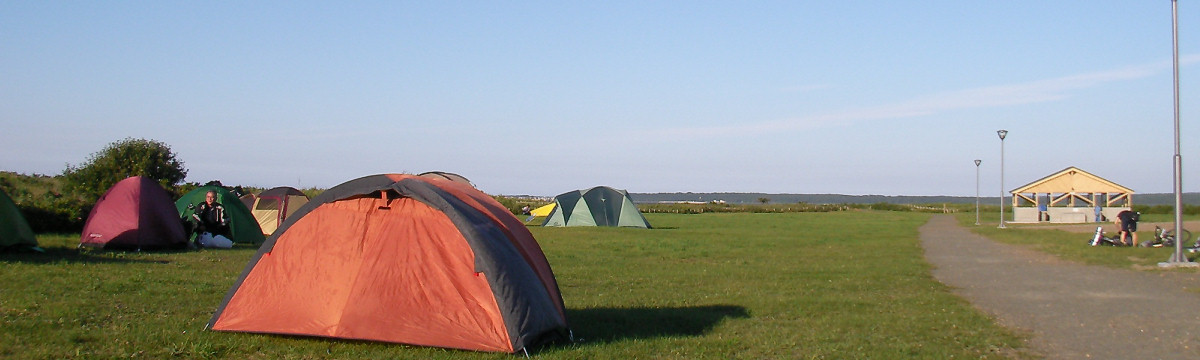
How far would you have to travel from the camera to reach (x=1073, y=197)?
47.4m

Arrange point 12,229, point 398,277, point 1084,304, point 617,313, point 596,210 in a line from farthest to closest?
point 596,210, point 12,229, point 1084,304, point 617,313, point 398,277

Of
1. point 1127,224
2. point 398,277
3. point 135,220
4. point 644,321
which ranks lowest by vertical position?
point 644,321

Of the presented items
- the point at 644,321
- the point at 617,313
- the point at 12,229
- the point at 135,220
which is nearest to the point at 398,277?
the point at 644,321

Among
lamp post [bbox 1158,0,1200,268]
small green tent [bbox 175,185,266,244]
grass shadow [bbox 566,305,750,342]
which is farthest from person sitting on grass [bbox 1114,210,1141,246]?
small green tent [bbox 175,185,266,244]

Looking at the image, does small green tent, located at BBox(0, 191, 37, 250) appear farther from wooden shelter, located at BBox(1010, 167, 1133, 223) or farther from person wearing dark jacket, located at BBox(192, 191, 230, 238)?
wooden shelter, located at BBox(1010, 167, 1133, 223)

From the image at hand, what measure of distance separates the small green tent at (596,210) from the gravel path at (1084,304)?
1701cm

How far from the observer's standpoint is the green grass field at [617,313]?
808cm

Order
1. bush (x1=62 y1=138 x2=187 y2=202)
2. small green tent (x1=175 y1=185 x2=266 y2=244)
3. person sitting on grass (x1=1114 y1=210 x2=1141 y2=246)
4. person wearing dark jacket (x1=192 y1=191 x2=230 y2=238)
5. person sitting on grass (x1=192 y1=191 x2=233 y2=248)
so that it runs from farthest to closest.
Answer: bush (x1=62 y1=138 x2=187 y2=202), person sitting on grass (x1=1114 y1=210 x2=1141 y2=246), small green tent (x1=175 y1=185 x2=266 y2=244), person wearing dark jacket (x1=192 y1=191 x2=230 y2=238), person sitting on grass (x1=192 y1=191 x2=233 y2=248)

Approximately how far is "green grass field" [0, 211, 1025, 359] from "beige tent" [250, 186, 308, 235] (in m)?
7.51

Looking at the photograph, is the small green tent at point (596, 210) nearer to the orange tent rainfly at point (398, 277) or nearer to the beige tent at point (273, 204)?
the beige tent at point (273, 204)

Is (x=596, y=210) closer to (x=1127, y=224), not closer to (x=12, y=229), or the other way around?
(x=1127, y=224)

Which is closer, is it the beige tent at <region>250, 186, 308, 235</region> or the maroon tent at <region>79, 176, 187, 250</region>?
the maroon tent at <region>79, 176, 187, 250</region>

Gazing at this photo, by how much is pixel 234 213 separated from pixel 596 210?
18059mm

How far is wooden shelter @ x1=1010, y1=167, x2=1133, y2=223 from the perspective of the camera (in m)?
45.5
